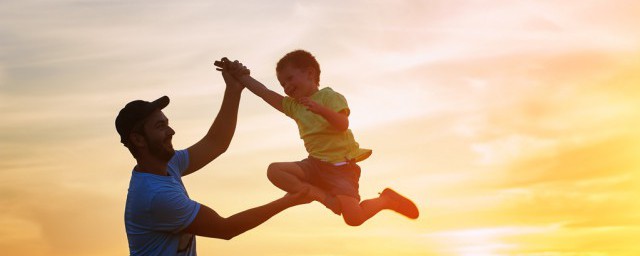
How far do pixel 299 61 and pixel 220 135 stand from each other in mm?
1366

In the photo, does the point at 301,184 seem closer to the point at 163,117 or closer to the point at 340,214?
the point at 340,214

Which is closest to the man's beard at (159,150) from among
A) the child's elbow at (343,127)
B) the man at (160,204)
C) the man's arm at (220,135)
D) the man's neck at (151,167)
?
the man at (160,204)

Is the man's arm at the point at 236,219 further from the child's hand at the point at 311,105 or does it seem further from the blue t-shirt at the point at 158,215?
the child's hand at the point at 311,105

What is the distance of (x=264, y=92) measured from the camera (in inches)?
401

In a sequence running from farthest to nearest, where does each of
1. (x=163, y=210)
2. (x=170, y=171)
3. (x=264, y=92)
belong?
(x=264, y=92), (x=170, y=171), (x=163, y=210)

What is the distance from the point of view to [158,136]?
8750 mm

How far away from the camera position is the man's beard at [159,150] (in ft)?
28.7

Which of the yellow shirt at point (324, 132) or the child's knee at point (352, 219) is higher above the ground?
the yellow shirt at point (324, 132)

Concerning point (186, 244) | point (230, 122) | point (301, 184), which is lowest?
point (186, 244)

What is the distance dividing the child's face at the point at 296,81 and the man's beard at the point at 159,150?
5.60 feet

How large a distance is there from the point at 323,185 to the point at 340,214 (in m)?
0.49

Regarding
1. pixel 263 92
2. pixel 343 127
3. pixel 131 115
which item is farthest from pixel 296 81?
pixel 131 115

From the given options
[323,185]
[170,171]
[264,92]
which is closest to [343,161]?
[323,185]

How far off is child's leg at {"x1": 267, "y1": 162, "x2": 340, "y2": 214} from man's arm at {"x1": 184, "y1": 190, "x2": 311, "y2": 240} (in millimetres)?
542
